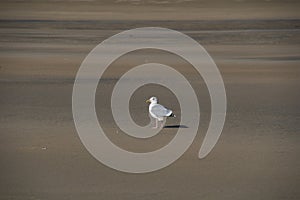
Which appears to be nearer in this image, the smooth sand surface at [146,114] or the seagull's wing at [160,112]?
the smooth sand surface at [146,114]

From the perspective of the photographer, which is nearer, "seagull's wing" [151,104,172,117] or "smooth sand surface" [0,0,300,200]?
"smooth sand surface" [0,0,300,200]

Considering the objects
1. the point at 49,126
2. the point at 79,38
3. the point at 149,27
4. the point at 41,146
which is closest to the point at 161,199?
the point at 41,146

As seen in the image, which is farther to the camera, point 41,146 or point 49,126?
point 49,126

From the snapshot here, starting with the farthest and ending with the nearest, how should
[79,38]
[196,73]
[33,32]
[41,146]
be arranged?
[33,32], [79,38], [196,73], [41,146]

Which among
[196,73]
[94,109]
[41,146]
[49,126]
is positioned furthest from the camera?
[196,73]

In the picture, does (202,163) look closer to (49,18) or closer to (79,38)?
(79,38)

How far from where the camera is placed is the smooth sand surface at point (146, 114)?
775cm

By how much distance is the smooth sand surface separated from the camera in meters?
7.75

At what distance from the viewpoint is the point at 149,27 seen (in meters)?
22.3

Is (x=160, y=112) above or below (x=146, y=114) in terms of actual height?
below

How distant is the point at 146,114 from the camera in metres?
11.2

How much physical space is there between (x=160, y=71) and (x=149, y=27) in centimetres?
727

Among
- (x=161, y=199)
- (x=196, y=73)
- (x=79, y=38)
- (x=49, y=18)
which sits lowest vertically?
(x=161, y=199)

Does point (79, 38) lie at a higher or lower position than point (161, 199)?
higher
